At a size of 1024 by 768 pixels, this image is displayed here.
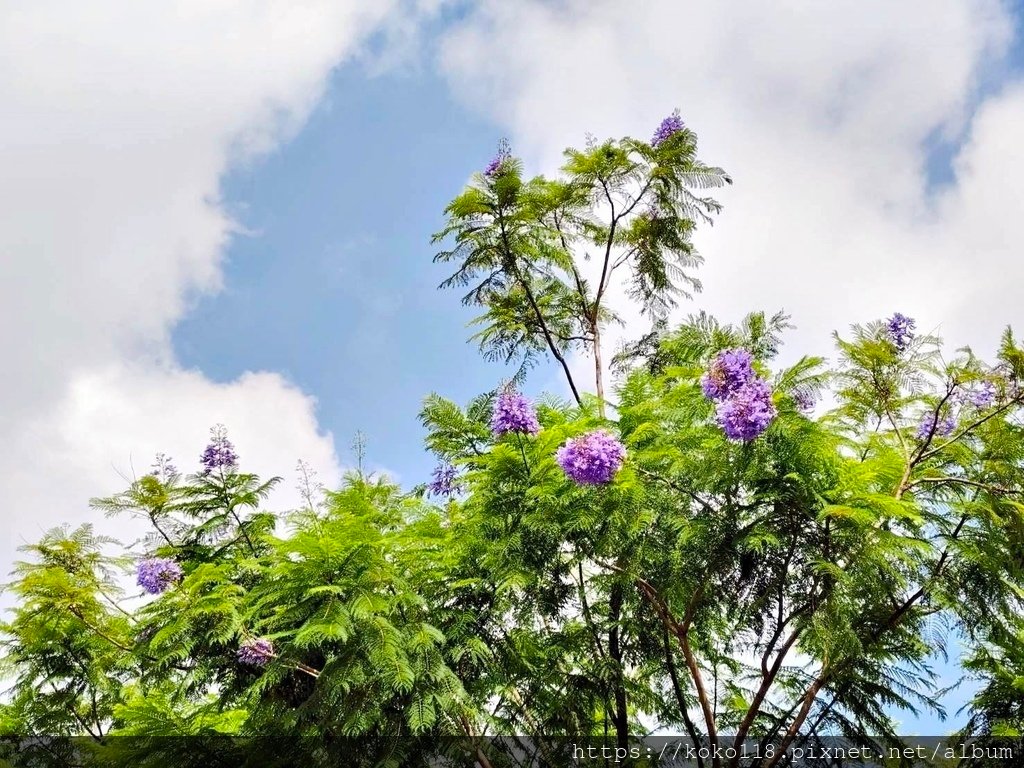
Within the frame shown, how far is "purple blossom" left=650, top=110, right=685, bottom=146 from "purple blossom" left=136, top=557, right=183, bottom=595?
579 centimetres

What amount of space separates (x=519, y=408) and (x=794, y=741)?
342 centimetres

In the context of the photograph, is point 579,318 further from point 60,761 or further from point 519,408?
point 60,761

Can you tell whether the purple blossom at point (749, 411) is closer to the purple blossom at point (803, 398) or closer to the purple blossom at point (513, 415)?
the purple blossom at point (803, 398)

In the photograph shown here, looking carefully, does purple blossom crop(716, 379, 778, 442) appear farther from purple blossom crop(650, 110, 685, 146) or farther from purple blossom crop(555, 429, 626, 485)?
purple blossom crop(650, 110, 685, 146)

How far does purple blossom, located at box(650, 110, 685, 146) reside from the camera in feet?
25.7

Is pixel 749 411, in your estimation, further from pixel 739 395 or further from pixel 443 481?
pixel 443 481

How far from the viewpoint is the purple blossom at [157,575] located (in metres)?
6.57

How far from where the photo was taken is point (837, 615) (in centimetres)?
442

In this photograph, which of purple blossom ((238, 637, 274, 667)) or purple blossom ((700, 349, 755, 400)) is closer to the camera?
purple blossom ((700, 349, 755, 400))

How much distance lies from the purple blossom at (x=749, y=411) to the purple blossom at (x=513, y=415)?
4.25ft

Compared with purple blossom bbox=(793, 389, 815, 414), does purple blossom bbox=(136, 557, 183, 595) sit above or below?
below

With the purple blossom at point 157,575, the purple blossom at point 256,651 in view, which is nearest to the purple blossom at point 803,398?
the purple blossom at point 256,651

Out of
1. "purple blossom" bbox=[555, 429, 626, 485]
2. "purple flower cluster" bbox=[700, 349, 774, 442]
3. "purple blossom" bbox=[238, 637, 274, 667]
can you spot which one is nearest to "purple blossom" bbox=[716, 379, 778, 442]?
"purple flower cluster" bbox=[700, 349, 774, 442]

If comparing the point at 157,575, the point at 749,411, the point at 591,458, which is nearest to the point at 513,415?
the point at 591,458
